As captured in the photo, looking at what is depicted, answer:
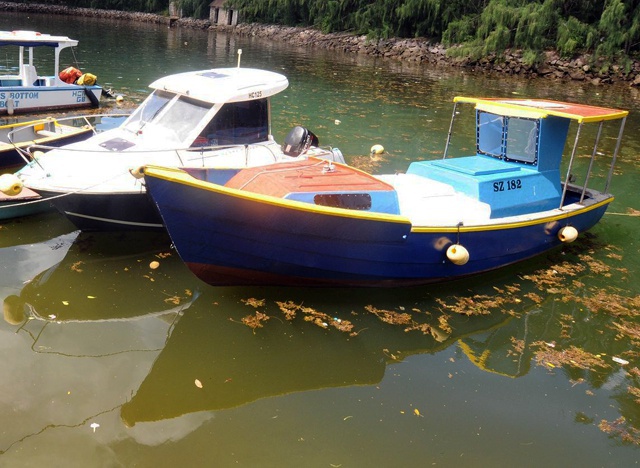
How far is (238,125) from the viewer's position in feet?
32.9

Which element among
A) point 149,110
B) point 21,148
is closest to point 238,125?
point 149,110

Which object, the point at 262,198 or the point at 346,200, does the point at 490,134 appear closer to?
the point at 346,200

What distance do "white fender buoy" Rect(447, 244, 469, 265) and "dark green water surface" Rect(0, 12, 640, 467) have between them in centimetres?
74

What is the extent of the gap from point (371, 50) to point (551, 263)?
41045 mm

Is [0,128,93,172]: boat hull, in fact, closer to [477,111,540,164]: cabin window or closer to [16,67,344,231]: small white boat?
[16,67,344,231]: small white boat

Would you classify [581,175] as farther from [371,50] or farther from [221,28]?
[221,28]

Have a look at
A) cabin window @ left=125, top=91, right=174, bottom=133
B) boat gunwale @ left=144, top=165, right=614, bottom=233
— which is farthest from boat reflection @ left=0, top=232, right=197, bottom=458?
cabin window @ left=125, top=91, right=174, bottom=133

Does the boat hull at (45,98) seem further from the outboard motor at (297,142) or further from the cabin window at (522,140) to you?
the cabin window at (522,140)

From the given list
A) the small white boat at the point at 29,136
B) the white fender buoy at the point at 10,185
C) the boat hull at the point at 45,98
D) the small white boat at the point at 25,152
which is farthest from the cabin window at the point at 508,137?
the boat hull at the point at 45,98

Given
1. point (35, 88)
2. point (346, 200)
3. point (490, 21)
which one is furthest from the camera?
point (490, 21)

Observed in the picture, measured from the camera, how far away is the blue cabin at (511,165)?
8953mm

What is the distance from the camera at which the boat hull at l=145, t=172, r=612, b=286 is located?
681 cm

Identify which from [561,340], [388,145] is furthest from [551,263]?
[388,145]

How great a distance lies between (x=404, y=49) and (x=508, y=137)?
129ft
